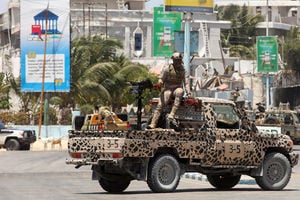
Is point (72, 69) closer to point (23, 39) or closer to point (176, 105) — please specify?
point (23, 39)

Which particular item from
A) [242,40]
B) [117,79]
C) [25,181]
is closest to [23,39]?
A: [117,79]

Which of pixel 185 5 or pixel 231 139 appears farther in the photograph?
pixel 185 5

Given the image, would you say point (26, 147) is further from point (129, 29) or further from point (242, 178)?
point (129, 29)

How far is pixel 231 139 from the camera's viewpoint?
21781mm

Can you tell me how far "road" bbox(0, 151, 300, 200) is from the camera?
66.0 feet

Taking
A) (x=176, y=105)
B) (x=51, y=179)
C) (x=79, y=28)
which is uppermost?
(x=79, y=28)

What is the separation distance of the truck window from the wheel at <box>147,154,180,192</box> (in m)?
1.46

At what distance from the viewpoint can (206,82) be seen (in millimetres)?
86875

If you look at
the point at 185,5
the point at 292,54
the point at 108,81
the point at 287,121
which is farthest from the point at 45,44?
the point at 292,54

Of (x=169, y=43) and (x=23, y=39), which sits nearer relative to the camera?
(x=23, y=39)

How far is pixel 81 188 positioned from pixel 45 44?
122 feet

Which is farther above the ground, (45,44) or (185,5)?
(185,5)

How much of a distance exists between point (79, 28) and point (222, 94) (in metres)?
27.7

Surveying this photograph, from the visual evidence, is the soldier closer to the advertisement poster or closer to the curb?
the curb
